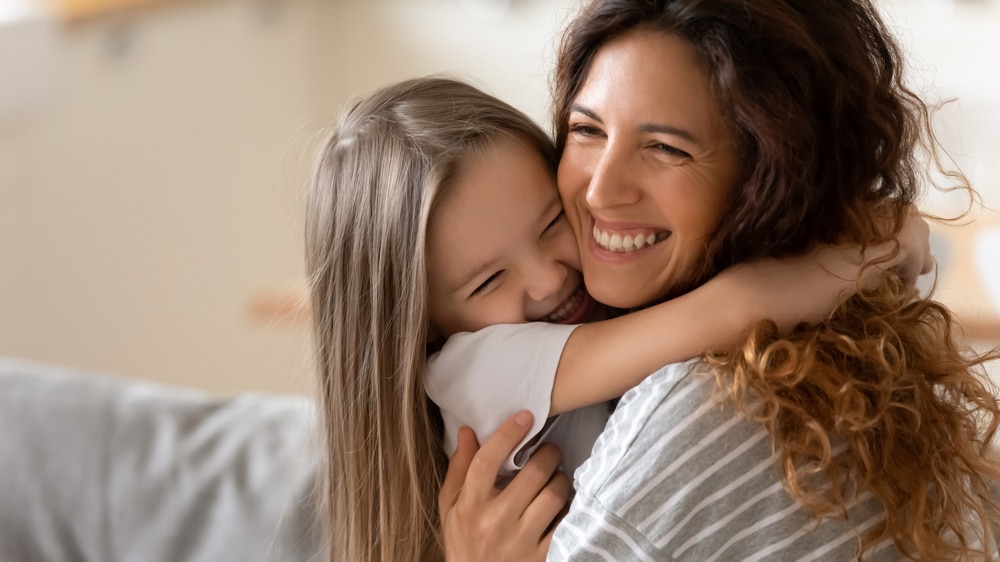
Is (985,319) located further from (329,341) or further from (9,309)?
(9,309)

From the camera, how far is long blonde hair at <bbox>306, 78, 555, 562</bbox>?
131 cm

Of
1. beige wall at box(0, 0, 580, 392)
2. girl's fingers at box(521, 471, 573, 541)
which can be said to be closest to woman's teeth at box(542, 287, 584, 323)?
girl's fingers at box(521, 471, 573, 541)

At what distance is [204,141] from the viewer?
3502 millimetres

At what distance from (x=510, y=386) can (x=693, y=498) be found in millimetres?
277

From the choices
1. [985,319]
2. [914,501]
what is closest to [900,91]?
[914,501]

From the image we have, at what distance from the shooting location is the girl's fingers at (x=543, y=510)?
129 cm

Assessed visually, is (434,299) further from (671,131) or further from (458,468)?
(671,131)

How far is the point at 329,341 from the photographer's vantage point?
55.1 inches

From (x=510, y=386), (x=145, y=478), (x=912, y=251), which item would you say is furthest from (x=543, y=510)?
(x=145, y=478)

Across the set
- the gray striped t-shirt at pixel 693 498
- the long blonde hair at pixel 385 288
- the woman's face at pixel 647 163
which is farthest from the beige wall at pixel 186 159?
the gray striped t-shirt at pixel 693 498

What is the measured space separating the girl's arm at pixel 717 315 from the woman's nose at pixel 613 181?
12 cm

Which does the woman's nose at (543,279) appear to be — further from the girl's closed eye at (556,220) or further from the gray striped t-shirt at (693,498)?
the gray striped t-shirt at (693,498)

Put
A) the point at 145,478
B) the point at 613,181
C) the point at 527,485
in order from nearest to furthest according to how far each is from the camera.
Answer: the point at 613,181, the point at 527,485, the point at 145,478

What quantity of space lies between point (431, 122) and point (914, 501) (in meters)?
0.68
